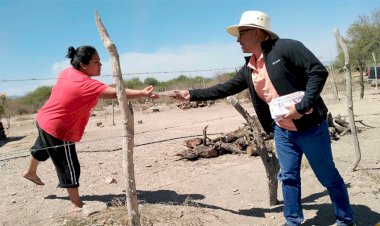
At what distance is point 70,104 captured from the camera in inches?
160

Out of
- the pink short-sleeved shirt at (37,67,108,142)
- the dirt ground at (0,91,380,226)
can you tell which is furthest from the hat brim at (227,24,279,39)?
the dirt ground at (0,91,380,226)

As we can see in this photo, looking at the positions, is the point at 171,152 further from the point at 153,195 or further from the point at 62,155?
the point at 62,155

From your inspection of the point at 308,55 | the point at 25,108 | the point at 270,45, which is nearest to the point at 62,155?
the point at 270,45

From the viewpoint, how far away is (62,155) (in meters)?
4.35

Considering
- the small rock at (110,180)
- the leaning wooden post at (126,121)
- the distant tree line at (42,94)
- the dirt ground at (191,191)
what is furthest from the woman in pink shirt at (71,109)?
the distant tree line at (42,94)

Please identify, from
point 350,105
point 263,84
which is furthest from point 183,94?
point 350,105

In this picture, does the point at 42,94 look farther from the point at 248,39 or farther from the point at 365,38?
the point at 248,39

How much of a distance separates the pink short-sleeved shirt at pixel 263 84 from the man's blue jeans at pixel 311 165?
0.10m

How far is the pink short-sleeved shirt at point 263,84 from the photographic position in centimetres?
321

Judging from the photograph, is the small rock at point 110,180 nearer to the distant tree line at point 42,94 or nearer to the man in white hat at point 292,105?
the man in white hat at point 292,105

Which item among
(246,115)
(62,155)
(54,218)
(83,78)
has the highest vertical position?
(83,78)

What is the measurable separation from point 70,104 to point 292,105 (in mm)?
2377

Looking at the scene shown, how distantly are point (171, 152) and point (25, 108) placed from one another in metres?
32.7

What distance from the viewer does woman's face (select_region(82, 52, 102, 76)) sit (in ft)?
13.4
